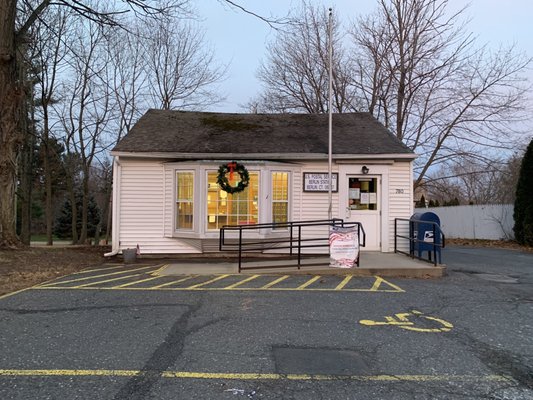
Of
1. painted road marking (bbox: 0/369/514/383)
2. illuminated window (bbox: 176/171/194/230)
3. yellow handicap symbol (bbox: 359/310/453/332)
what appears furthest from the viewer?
illuminated window (bbox: 176/171/194/230)

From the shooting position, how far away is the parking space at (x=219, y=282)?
7.83 metres

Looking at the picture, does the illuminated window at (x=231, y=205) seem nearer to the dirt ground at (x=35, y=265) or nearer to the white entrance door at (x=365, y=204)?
the white entrance door at (x=365, y=204)

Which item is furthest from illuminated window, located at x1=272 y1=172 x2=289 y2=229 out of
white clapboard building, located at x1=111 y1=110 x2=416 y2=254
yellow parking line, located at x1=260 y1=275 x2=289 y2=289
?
yellow parking line, located at x1=260 y1=275 x2=289 y2=289

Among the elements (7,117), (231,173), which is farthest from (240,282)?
(7,117)

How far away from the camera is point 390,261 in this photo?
32.9 ft

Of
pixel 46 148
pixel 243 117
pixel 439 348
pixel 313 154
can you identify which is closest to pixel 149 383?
pixel 439 348

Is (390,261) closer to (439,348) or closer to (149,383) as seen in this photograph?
(439,348)

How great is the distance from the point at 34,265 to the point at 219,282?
4.86 m

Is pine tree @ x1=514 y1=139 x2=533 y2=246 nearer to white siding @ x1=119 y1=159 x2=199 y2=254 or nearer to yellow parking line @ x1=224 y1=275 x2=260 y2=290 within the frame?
yellow parking line @ x1=224 y1=275 x2=260 y2=290

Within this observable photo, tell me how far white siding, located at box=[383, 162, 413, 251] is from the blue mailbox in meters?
1.08

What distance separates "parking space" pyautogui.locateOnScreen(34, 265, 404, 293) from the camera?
25.7 feet

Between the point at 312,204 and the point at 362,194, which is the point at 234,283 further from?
the point at 362,194

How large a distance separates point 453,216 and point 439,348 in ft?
71.1

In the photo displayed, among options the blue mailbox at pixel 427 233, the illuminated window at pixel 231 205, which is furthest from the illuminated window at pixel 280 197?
the blue mailbox at pixel 427 233
